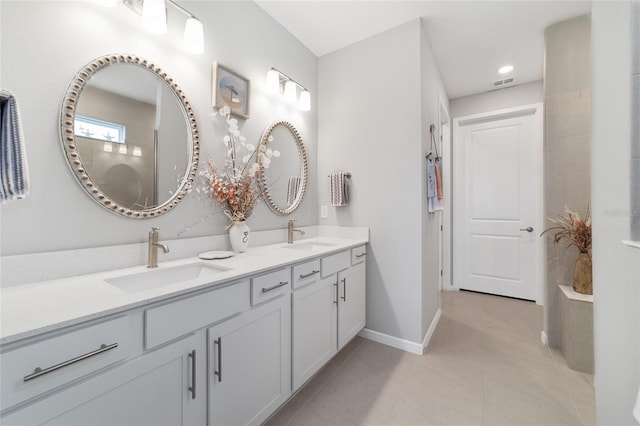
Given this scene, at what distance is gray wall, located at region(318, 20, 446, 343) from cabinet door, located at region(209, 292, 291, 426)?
3.82 ft

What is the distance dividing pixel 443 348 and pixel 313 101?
2.63m

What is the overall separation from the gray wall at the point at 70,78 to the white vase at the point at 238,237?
11 centimetres

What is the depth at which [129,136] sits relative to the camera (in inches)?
53.4

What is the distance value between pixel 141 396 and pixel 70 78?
1.36m

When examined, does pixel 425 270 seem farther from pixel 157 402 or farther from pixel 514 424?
pixel 157 402

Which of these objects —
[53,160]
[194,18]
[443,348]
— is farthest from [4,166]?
[443,348]

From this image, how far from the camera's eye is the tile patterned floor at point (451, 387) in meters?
1.50

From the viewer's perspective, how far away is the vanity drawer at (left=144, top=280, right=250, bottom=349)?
91cm

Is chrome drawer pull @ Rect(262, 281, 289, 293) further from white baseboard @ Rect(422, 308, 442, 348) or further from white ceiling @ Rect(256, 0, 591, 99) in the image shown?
white ceiling @ Rect(256, 0, 591, 99)

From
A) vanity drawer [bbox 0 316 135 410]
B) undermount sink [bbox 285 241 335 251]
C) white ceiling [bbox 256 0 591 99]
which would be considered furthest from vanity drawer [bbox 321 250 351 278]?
white ceiling [bbox 256 0 591 99]

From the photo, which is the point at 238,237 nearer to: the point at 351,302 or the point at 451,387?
the point at 351,302

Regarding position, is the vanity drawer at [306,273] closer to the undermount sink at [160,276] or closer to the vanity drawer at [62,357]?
the undermount sink at [160,276]

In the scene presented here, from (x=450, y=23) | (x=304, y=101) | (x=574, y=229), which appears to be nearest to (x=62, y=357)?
(x=304, y=101)

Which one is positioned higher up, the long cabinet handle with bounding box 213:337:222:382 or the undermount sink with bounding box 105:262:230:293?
the undermount sink with bounding box 105:262:230:293
